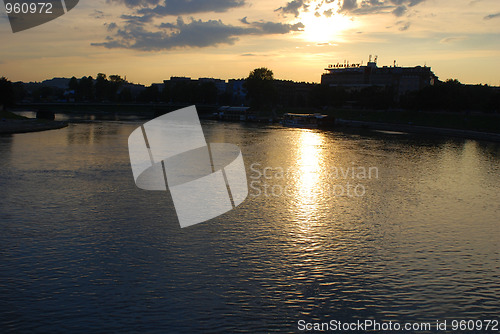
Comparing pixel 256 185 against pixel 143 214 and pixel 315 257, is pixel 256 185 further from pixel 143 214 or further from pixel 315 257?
pixel 315 257

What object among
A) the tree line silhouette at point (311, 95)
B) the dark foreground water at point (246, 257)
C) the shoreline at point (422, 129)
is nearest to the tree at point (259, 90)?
the tree line silhouette at point (311, 95)

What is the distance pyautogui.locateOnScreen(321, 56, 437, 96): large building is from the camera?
372 ft

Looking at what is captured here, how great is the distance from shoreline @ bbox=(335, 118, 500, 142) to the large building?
44.9 m

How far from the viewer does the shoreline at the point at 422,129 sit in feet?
159

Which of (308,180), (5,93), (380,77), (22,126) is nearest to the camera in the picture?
(308,180)

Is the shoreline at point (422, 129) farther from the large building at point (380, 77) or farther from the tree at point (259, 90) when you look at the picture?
the large building at point (380, 77)

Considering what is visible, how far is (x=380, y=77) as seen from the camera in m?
120

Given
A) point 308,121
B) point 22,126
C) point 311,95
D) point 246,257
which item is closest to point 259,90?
point 311,95

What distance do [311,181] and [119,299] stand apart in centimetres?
1256
